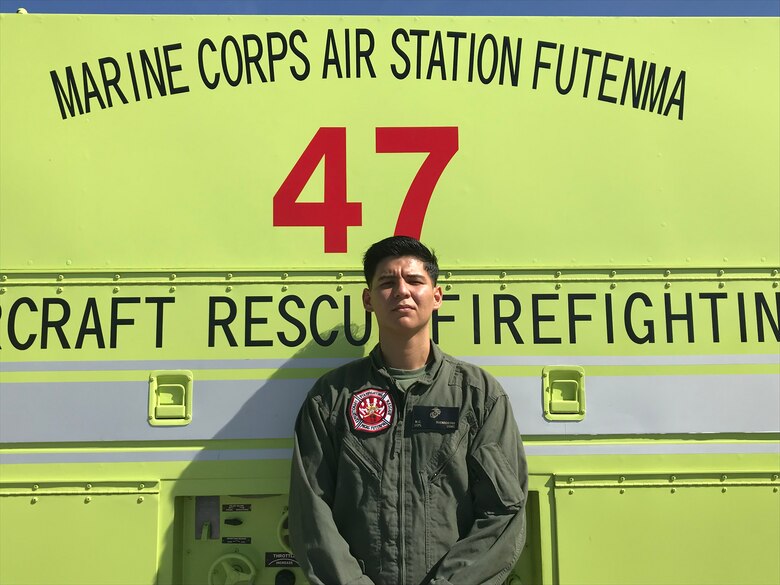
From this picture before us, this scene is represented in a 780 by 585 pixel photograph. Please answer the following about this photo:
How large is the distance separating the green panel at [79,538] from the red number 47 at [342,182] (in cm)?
113

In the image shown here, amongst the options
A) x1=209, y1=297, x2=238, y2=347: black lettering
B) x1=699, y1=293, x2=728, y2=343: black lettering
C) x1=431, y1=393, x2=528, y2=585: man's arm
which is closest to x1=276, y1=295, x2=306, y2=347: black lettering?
x1=209, y1=297, x2=238, y2=347: black lettering

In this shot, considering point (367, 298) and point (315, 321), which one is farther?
point (315, 321)

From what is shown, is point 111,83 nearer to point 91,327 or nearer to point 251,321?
point 91,327

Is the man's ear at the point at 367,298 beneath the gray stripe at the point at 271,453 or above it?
above

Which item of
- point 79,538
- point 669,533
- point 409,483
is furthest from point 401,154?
point 79,538

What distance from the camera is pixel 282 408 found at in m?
2.17

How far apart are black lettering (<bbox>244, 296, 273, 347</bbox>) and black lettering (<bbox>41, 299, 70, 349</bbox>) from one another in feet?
2.10

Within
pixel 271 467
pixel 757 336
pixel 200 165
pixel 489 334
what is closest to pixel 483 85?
pixel 489 334

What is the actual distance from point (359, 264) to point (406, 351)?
45 cm

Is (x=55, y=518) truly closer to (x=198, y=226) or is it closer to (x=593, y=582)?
(x=198, y=226)

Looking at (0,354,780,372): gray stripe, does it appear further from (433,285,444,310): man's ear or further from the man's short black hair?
the man's short black hair

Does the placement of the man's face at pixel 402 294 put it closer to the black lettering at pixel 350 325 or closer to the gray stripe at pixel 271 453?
the black lettering at pixel 350 325

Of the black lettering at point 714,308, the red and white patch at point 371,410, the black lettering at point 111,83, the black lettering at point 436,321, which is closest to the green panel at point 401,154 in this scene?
the black lettering at point 111,83

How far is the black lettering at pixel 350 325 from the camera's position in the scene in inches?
87.3
